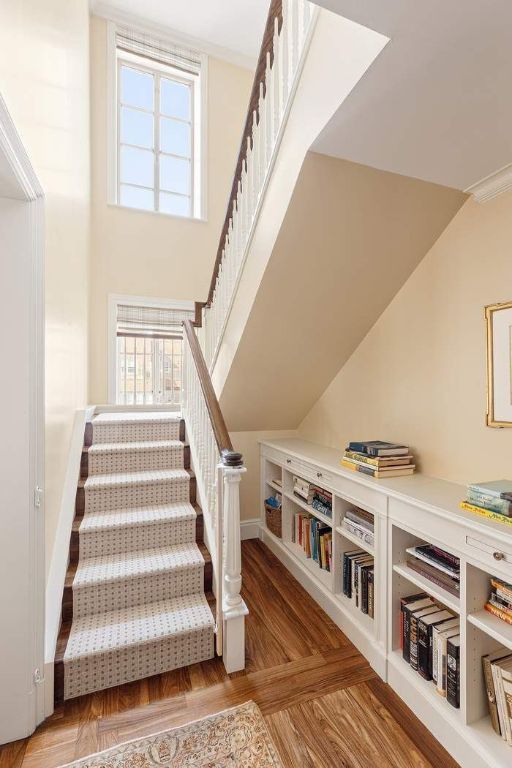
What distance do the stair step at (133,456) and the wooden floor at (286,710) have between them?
4.15 ft

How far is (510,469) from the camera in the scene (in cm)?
165

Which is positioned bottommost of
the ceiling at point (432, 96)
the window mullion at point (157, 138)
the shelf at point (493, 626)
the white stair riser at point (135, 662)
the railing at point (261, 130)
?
the white stair riser at point (135, 662)

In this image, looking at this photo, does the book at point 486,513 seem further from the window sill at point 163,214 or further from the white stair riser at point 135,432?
the window sill at point 163,214

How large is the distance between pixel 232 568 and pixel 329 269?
1.67m

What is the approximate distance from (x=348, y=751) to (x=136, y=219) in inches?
178

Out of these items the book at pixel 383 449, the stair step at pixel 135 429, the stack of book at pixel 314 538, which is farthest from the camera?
the stair step at pixel 135 429

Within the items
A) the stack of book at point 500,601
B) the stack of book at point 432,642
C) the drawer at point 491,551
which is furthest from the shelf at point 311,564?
the drawer at point 491,551

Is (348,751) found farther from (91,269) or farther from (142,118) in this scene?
(142,118)

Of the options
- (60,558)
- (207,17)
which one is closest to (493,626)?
(60,558)

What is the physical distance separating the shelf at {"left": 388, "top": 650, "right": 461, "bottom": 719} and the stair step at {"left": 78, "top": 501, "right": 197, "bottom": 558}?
128 centimetres

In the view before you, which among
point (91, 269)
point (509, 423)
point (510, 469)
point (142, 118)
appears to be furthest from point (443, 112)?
point (142, 118)

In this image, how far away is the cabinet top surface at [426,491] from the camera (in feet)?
4.46

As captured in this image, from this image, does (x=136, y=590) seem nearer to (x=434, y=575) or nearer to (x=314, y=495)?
(x=314, y=495)

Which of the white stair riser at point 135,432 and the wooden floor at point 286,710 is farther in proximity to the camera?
the white stair riser at point 135,432
